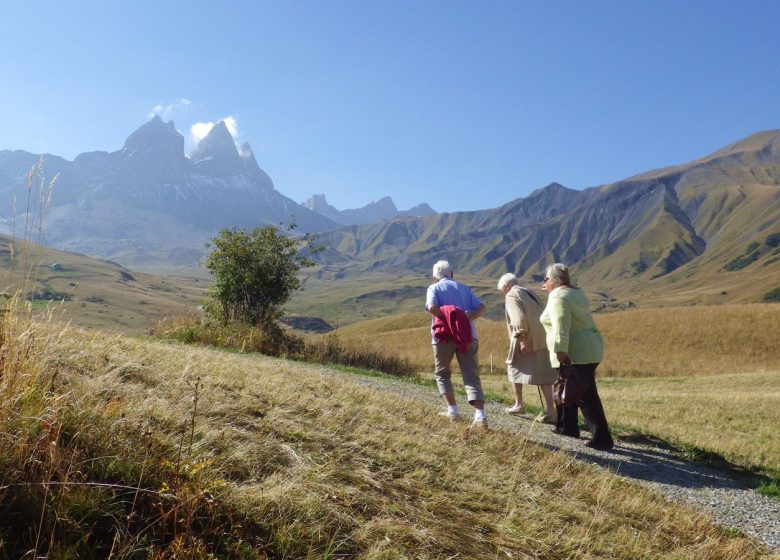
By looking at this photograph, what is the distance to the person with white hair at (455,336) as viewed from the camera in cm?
706

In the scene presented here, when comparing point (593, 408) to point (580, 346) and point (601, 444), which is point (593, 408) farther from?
point (580, 346)

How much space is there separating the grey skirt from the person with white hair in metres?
1.77

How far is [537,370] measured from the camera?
883 centimetres

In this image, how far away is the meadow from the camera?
9.98 m

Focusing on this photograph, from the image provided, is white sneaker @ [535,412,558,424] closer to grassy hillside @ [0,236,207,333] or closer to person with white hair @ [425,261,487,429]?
person with white hair @ [425,261,487,429]

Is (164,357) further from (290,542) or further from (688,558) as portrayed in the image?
(688,558)

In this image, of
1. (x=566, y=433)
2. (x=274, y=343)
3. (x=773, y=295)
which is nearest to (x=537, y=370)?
(x=566, y=433)

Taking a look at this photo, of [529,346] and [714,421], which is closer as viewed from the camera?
[529,346]

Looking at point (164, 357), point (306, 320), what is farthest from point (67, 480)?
point (306, 320)

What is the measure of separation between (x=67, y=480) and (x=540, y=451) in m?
5.15

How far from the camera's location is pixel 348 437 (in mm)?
4684

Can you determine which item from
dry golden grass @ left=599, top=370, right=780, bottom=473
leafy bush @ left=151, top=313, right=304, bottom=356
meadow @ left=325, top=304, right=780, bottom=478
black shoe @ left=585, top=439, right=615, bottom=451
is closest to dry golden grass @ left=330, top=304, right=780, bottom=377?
meadow @ left=325, top=304, right=780, bottom=478

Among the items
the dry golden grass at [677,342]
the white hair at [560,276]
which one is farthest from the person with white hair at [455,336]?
the dry golden grass at [677,342]

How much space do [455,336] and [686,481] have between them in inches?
143
